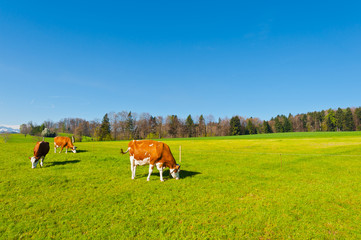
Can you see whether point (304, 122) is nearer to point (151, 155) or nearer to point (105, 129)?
point (105, 129)

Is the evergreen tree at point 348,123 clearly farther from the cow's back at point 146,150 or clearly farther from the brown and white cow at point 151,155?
the cow's back at point 146,150

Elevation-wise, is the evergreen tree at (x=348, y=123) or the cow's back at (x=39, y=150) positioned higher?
the evergreen tree at (x=348, y=123)

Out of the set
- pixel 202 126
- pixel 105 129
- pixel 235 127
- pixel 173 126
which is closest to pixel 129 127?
pixel 105 129

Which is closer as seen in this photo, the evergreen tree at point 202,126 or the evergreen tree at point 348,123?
the evergreen tree at point 348,123

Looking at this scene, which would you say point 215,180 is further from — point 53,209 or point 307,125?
point 307,125

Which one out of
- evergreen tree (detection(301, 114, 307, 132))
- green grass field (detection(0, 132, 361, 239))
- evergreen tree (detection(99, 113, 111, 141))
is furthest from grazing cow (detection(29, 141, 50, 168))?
evergreen tree (detection(301, 114, 307, 132))

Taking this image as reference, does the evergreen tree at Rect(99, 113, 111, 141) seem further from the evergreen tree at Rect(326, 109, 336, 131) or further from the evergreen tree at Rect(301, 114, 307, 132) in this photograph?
the evergreen tree at Rect(326, 109, 336, 131)

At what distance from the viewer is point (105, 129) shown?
9394 centimetres

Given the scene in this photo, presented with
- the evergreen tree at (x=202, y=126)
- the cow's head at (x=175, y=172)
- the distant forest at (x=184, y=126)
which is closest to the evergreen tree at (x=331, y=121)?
the distant forest at (x=184, y=126)

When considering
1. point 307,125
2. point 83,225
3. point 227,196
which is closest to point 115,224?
point 83,225

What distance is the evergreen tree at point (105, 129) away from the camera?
9248cm

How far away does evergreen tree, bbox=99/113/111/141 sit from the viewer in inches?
3641

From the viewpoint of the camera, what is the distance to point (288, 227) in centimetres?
593

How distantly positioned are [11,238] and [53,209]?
6.06ft
